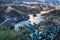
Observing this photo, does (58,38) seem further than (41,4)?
No

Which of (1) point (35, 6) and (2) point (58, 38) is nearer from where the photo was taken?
(2) point (58, 38)

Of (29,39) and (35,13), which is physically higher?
(35,13)

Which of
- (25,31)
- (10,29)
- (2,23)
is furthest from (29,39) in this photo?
(2,23)

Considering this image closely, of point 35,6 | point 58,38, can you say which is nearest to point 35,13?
point 35,6

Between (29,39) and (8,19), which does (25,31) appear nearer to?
(29,39)

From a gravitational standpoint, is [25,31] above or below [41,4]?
below

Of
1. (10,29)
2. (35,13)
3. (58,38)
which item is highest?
(35,13)

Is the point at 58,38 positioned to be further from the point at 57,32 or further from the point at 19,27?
the point at 19,27
